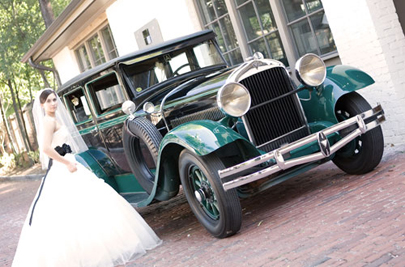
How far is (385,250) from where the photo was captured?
314cm

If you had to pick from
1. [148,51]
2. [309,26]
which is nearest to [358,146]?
[148,51]

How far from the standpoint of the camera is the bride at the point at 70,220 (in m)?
4.70

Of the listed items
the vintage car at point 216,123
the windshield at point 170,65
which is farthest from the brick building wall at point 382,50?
the windshield at point 170,65

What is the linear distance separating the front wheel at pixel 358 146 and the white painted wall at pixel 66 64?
11718mm

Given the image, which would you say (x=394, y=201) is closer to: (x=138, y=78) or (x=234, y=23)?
(x=138, y=78)

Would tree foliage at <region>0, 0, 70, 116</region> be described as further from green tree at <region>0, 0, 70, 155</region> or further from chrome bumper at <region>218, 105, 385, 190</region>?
chrome bumper at <region>218, 105, 385, 190</region>

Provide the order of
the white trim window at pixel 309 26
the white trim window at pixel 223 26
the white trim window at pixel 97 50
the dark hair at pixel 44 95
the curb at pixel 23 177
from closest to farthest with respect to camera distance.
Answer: the dark hair at pixel 44 95
the white trim window at pixel 309 26
the white trim window at pixel 223 26
the white trim window at pixel 97 50
the curb at pixel 23 177

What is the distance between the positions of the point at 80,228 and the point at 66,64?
41.4 ft

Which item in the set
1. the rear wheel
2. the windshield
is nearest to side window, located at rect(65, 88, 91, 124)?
the windshield

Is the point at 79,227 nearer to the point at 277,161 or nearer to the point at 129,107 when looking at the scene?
the point at 129,107

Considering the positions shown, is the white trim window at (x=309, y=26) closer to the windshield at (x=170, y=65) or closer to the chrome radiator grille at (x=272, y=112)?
the windshield at (x=170, y=65)

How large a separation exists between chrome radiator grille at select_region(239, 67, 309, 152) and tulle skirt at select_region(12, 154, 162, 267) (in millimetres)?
1448

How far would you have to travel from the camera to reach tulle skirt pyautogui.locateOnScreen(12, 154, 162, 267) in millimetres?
4691

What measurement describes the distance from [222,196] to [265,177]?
58 cm
